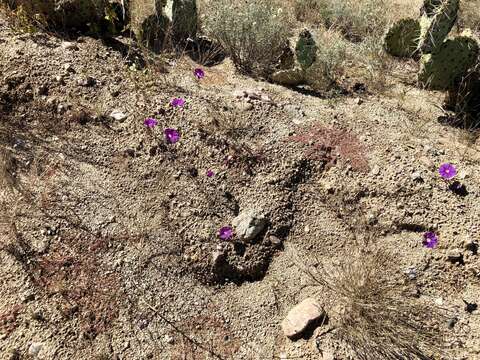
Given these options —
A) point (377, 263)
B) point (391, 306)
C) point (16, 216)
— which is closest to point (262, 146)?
point (377, 263)

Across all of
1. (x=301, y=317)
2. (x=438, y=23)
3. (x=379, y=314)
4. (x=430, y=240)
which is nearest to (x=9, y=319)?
(x=301, y=317)

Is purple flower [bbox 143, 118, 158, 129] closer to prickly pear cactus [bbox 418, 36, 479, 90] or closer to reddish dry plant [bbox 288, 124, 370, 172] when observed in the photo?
reddish dry plant [bbox 288, 124, 370, 172]

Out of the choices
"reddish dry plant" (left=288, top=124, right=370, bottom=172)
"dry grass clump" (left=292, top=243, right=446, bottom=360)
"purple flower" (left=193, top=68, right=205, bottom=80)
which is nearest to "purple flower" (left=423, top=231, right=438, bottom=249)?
"dry grass clump" (left=292, top=243, right=446, bottom=360)

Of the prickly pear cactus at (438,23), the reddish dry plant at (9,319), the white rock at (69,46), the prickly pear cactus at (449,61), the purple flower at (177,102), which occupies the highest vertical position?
the prickly pear cactus at (438,23)

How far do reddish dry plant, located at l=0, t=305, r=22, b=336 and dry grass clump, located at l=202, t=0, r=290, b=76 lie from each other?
8.58ft

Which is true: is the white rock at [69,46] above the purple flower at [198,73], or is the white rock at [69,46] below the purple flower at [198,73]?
below

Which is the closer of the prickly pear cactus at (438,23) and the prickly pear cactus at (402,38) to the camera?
the prickly pear cactus at (438,23)

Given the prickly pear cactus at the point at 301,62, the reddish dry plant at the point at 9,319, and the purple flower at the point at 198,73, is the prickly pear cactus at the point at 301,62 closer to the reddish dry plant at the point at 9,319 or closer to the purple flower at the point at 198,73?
the purple flower at the point at 198,73

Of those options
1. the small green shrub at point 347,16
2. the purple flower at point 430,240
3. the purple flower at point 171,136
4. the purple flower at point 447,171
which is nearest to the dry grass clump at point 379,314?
the purple flower at point 430,240

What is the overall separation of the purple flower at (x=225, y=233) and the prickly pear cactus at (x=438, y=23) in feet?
7.84

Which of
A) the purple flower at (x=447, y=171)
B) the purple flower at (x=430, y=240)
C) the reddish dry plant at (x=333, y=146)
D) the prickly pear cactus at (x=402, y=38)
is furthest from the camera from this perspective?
the prickly pear cactus at (x=402, y=38)

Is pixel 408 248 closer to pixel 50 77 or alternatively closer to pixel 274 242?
pixel 274 242

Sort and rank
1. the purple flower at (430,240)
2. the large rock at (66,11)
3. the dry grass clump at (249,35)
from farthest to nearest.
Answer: the dry grass clump at (249,35)
the large rock at (66,11)
the purple flower at (430,240)

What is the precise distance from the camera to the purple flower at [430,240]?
2736 millimetres
